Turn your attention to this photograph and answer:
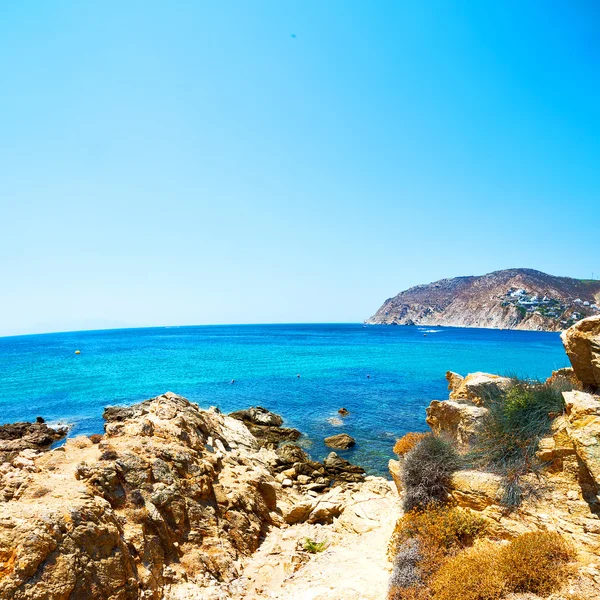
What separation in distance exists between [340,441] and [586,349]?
17.0 m

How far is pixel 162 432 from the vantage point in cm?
1325

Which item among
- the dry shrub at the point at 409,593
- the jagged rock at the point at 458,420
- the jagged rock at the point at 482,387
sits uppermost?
the jagged rock at the point at 482,387

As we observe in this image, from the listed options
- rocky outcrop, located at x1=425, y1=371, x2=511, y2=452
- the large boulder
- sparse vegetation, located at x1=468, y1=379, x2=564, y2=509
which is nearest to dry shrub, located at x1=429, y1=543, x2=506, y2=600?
sparse vegetation, located at x1=468, y1=379, x2=564, y2=509

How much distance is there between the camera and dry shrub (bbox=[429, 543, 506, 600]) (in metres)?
6.20

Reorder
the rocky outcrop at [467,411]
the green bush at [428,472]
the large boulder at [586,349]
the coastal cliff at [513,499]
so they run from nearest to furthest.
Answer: the coastal cliff at [513,499] < the large boulder at [586,349] < the green bush at [428,472] < the rocky outcrop at [467,411]

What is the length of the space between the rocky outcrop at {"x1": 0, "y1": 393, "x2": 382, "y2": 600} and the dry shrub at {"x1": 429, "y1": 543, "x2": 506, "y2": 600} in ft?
→ 17.5

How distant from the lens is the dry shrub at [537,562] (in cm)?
612

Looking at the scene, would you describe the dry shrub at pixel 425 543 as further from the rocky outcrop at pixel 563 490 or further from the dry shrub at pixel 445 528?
the rocky outcrop at pixel 563 490

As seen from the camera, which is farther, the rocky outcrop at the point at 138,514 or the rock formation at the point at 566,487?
the rocky outcrop at the point at 138,514

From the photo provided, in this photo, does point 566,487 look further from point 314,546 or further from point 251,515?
point 251,515

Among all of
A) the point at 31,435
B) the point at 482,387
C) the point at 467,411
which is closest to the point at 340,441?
the point at 482,387

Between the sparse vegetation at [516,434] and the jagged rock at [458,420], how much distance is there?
23.0 inches

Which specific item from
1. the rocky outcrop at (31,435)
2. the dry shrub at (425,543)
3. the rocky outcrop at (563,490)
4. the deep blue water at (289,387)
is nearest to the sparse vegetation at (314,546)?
the dry shrub at (425,543)

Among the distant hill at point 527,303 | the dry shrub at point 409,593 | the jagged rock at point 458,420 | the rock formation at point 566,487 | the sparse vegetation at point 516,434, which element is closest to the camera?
the dry shrub at point 409,593
